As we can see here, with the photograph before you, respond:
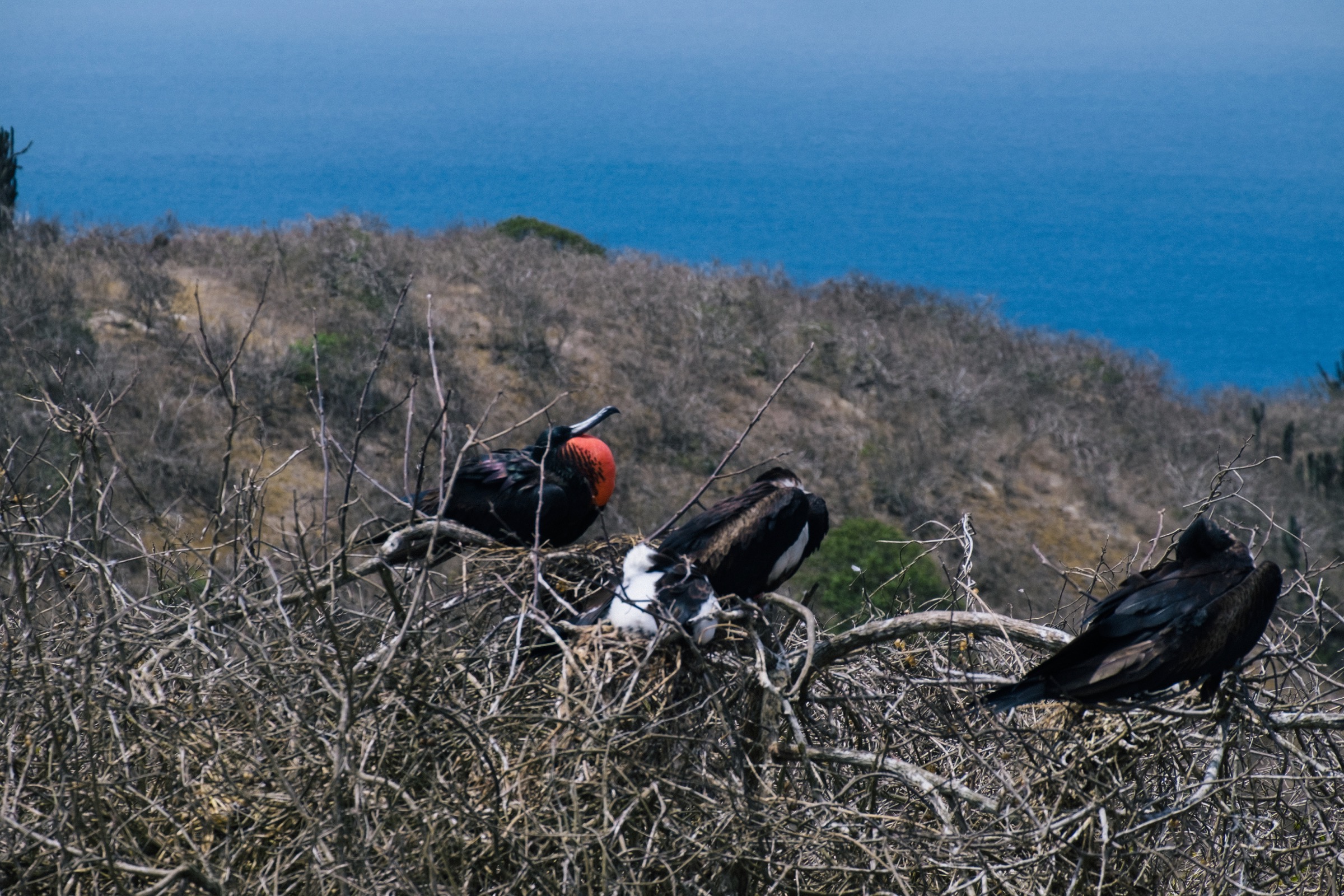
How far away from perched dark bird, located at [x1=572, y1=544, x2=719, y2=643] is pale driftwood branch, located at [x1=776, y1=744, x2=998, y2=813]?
37 cm

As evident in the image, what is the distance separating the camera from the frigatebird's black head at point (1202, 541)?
3.00 meters

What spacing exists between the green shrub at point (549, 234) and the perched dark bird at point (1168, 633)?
1417 cm

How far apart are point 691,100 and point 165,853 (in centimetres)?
8905

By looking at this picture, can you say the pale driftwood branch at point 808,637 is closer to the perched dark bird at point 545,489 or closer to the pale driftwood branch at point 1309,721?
the pale driftwood branch at point 1309,721

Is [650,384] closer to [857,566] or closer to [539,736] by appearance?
[857,566]

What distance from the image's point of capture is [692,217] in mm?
56219

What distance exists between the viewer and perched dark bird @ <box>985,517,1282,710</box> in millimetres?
2660

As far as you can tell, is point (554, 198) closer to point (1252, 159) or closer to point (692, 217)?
point (692, 217)

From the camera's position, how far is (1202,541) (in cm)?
302

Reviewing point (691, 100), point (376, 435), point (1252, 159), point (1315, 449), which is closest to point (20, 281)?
point (376, 435)

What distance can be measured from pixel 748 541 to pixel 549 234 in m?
14.2

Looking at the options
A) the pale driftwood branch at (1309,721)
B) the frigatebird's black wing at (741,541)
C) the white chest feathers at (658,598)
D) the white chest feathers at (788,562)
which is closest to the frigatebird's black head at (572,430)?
the frigatebird's black wing at (741,541)

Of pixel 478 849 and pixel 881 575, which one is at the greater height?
pixel 478 849

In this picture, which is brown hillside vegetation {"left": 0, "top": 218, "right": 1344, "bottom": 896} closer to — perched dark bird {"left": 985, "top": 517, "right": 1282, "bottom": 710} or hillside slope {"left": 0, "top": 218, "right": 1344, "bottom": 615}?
perched dark bird {"left": 985, "top": 517, "right": 1282, "bottom": 710}
